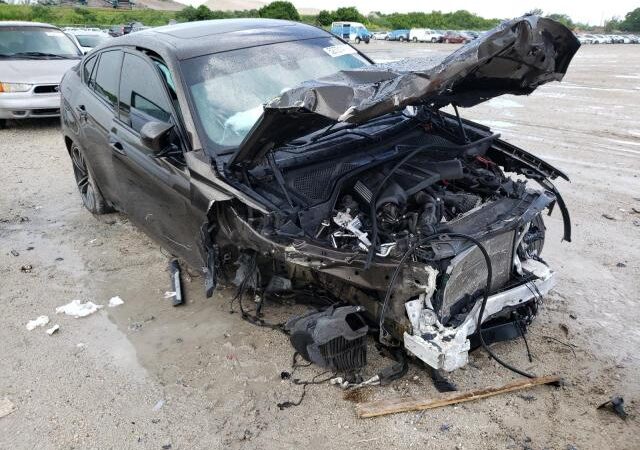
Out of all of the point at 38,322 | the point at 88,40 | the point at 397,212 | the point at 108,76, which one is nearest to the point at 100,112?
the point at 108,76

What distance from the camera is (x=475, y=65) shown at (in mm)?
2658

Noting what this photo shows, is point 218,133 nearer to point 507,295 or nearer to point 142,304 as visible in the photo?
point 142,304

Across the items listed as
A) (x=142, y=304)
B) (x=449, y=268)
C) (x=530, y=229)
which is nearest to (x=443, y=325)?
(x=449, y=268)

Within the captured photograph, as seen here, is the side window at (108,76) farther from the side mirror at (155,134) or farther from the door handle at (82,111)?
the side mirror at (155,134)

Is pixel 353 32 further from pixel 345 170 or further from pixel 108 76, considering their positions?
pixel 345 170

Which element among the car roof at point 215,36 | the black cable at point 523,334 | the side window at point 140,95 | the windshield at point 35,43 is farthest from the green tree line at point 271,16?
the black cable at point 523,334

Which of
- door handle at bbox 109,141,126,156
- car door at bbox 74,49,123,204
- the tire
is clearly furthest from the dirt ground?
door handle at bbox 109,141,126,156

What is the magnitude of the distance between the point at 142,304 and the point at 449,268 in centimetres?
247

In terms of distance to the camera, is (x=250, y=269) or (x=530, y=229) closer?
(x=250, y=269)

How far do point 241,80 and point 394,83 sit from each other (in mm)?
1499

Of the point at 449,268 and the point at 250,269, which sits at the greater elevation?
the point at 449,268

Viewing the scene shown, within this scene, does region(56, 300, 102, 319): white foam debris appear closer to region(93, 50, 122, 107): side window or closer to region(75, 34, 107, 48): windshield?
region(93, 50, 122, 107): side window

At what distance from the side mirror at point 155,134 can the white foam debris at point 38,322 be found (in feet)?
5.12

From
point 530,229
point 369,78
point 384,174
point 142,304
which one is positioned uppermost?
point 369,78
